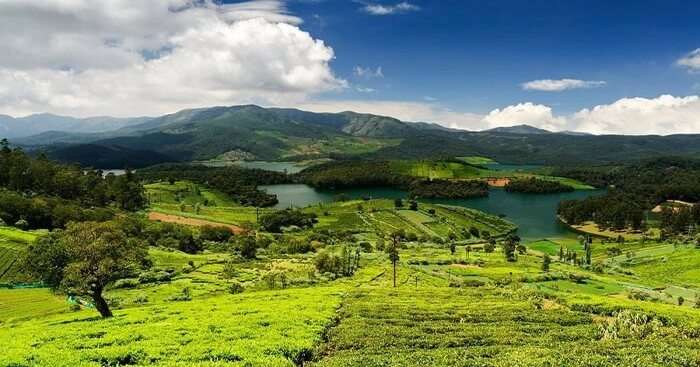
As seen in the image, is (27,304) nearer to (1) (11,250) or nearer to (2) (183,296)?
(2) (183,296)

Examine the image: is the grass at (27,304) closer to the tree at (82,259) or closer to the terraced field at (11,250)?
the terraced field at (11,250)

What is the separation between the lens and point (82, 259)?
51.0 meters

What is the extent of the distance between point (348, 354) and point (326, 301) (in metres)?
21.1

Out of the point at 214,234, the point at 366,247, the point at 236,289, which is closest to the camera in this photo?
the point at 236,289

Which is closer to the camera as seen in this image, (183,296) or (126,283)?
(183,296)

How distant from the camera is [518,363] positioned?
26.4m

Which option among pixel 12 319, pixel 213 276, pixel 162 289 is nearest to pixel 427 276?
pixel 213 276

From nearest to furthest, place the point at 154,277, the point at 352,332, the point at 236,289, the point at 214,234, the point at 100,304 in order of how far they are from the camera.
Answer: the point at 352,332 → the point at 100,304 → the point at 236,289 → the point at 154,277 → the point at 214,234

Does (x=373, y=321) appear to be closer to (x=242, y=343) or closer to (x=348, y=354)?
(x=348, y=354)

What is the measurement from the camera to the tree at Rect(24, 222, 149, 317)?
163ft

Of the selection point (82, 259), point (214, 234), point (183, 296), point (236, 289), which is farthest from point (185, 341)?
point (214, 234)

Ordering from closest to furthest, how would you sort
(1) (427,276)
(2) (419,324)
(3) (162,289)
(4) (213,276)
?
(2) (419,324)
(3) (162,289)
(4) (213,276)
(1) (427,276)

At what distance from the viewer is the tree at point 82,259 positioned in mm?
49781

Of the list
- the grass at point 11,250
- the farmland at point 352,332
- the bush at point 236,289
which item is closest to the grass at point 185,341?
the farmland at point 352,332
